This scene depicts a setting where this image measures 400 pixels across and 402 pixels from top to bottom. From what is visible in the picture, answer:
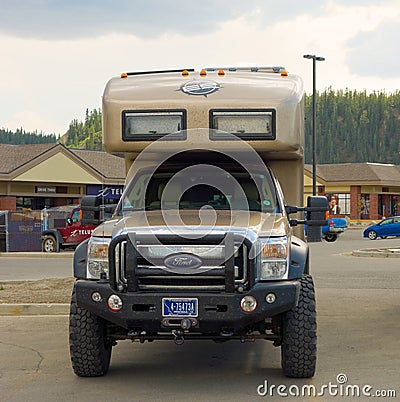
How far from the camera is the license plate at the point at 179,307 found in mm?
6996

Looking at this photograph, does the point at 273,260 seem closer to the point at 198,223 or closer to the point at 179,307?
the point at 198,223

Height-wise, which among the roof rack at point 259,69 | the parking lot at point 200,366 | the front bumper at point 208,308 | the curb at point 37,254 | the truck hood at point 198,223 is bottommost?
the curb at point 37,254

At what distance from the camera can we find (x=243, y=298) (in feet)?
22.9

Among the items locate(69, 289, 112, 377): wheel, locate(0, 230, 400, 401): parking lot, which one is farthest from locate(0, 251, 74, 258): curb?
locate(69, 289, 112, 377): wheel

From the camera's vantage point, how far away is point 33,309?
12234mm

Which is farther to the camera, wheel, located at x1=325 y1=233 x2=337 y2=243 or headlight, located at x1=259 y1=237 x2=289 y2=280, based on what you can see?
wheel, located at x1=325 y1=233 x2=337 y2=243

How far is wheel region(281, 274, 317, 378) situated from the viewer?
7.38 metres

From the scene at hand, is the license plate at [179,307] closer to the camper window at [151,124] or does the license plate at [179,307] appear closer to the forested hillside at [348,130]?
the camper window at [151,124]

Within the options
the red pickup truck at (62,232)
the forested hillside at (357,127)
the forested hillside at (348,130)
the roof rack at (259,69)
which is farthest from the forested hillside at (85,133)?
the roof rack at (259,69)

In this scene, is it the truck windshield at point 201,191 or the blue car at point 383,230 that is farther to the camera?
the blue car at point 383,230

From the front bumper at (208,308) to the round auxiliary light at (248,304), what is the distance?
3cm

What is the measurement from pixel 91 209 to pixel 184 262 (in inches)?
88.9

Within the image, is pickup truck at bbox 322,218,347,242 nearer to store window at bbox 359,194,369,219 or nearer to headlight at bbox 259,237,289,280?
store window at bbox 359,194,369,219

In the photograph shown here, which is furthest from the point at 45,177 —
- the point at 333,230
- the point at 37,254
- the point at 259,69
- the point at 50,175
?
the point at 259,69
